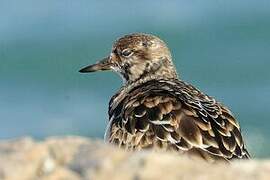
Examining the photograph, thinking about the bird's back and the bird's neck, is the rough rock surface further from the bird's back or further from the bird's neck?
the bird's neck

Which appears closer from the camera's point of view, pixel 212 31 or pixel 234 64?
pixel 234 64

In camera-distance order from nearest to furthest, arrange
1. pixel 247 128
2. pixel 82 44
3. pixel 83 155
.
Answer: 1. pixel 83 155
2. pixel 247 128
3. pixel 82 44

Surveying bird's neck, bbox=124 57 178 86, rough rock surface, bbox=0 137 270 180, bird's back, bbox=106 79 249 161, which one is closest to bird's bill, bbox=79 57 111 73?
bird's neck, bbox=124 57 178 86

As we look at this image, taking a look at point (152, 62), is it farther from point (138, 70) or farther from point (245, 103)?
point (245, 103)

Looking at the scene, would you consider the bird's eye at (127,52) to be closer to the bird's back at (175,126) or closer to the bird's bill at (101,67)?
the bird's bill at (101,67)

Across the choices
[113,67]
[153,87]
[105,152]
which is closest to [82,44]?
[113,67]

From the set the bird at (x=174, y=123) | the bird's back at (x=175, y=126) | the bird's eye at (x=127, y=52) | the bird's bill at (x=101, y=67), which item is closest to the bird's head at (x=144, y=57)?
the bird's eye at (x=127, y=52)
